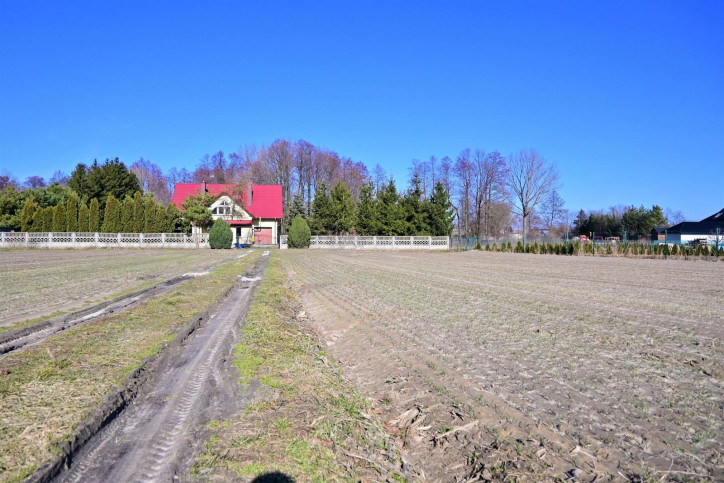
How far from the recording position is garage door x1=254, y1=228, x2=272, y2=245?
177 feet

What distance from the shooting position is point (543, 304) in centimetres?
912

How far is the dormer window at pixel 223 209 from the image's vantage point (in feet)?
169

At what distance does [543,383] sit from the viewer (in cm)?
436

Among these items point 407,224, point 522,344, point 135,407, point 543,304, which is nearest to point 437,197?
point 407,224

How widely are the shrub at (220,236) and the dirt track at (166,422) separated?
36.2 meters

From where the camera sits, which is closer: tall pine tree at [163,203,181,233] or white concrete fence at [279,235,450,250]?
tall pine tree at [163,203,181,233]

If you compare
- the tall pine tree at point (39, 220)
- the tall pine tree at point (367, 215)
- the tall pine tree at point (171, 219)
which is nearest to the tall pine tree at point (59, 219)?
the tall pine tree at point (39, 220)

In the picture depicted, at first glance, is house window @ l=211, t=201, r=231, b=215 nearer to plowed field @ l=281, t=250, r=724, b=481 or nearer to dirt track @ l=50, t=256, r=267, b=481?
plowed field @ l=281, t=250, r=724, b=481

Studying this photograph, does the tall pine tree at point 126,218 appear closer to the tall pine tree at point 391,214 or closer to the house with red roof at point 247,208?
the house with red roof at point 247,208

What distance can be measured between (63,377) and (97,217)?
1778 inches

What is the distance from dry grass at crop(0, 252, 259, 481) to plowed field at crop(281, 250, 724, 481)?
96.7 inches

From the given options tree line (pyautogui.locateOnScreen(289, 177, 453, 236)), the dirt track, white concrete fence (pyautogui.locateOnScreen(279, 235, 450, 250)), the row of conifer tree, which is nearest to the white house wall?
tree line (pyautogui.locateOnScreen(289, 177, 453, 236))

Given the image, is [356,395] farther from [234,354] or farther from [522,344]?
[522,344]

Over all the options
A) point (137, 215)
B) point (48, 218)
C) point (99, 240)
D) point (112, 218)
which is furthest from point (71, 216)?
point (137, 215)
